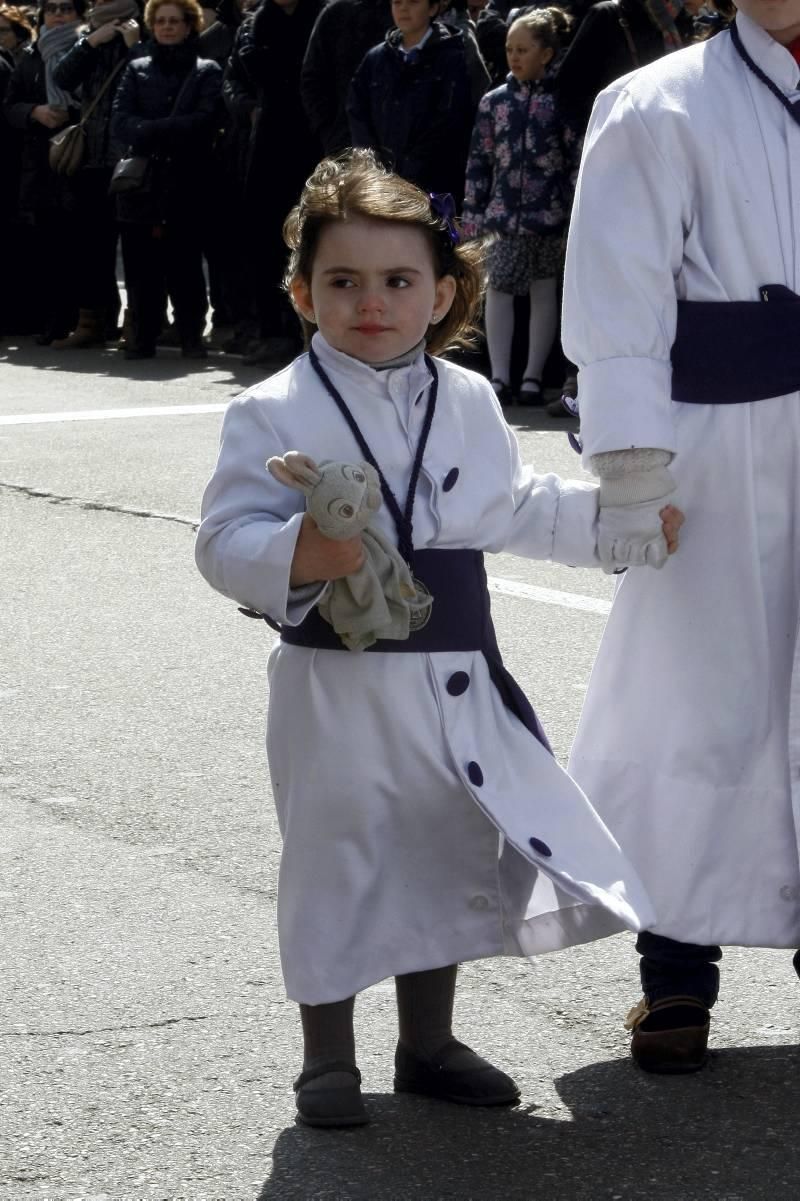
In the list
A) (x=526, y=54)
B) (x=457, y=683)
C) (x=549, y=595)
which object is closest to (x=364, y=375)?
(x=457, y=683)

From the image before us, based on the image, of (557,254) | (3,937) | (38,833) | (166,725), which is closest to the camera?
(3,937)

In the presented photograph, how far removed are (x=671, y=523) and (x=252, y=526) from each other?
0.67m

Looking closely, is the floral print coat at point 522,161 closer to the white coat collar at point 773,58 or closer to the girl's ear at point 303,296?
the white coat collar at point 773,58

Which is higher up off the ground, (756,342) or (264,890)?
(756,342)

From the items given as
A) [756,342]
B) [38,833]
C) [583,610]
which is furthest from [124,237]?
[756,342]

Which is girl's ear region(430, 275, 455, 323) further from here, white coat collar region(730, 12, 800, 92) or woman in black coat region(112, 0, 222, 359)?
woman in black coat region(112, 0, 222, 359)

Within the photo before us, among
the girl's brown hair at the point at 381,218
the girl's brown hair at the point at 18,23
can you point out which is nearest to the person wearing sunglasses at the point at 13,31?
the girl's brown hair at the point at 18,23

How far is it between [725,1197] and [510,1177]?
292mm

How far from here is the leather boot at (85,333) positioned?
13969 millimetres

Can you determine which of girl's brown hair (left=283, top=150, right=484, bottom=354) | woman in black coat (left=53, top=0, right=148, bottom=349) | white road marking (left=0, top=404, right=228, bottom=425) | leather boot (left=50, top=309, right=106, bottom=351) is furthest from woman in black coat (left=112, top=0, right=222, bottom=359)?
girl's brown hair (left=283, top=150, right=484, bottom=354)

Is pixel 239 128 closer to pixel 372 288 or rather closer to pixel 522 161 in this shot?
pixel 522 161

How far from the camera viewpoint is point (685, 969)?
342 cm

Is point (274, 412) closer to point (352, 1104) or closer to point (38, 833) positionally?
point (352, 1104)

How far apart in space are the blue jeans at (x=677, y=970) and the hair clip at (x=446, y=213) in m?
1.12
